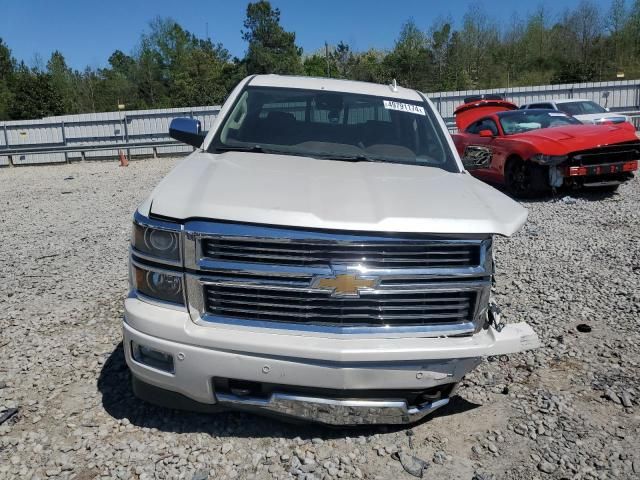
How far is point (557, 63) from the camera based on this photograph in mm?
51906

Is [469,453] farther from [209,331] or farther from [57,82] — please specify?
[57,82]

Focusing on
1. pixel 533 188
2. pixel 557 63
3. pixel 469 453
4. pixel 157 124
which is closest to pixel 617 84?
pixel 533 188

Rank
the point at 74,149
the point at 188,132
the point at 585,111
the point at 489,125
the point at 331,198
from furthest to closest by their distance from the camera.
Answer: the point at 74,149, the point at 585,111, the point at 489,125, the point at 188,132, the point at 331,198

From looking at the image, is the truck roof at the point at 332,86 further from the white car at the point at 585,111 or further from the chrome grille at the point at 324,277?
the white car at the point at 585,111

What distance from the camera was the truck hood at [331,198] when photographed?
92.4 inches

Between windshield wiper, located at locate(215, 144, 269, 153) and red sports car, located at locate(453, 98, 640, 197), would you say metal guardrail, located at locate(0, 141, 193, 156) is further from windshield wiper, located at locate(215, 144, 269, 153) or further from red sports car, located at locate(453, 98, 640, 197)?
windshield wiper, located at locate(215, 144, 269, 153)

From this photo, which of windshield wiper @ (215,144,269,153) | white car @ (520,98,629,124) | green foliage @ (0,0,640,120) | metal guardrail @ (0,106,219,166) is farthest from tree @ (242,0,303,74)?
windshield wiper @ (215,144,269,153)

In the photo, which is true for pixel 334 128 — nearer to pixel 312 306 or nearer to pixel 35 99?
pixel 312 306

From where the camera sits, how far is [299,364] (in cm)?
230

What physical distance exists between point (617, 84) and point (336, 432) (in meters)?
26.3

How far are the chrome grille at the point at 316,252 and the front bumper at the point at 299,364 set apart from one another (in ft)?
1.12

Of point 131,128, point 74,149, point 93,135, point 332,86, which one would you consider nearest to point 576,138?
point 332,86

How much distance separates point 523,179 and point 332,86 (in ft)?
18.5

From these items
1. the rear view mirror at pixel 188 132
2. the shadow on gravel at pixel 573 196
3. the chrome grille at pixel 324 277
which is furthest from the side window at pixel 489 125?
the chrome grille at pixel 324 277
